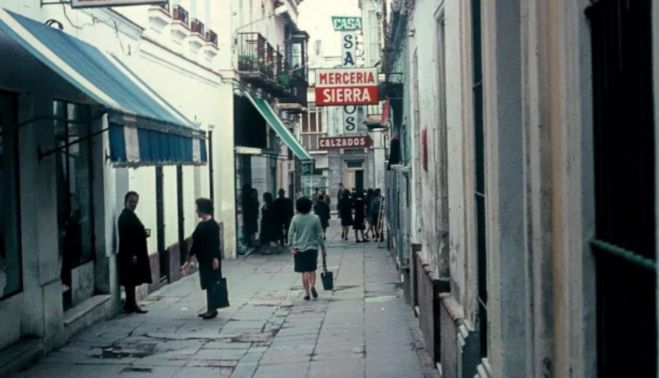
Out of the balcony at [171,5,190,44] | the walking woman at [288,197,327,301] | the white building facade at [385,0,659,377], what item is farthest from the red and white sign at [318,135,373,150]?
the white building facade at [385,0,659,377]

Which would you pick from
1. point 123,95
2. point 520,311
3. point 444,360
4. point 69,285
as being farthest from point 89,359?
point 520,311

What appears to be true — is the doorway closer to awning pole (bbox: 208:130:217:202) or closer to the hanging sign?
the hanging sign

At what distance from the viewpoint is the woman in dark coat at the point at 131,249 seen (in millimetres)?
13383

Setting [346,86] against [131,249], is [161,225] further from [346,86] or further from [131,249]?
[346,86]

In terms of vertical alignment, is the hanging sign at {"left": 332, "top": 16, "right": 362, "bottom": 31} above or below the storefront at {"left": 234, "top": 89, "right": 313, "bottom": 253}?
above

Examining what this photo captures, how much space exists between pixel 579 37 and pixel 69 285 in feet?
30.6

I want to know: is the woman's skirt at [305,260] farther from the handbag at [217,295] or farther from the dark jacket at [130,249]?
the dark jacket at [130,249]

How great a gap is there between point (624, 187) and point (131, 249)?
35.4 feet

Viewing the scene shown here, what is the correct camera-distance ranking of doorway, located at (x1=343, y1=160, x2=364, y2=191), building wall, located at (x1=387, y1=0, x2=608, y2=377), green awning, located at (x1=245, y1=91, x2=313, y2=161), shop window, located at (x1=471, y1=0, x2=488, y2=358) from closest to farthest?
building wall, located at (x1=387, y1=0, x2=608, y2=377) → shop window, located at (x1=471, y1=0, x2=488, y2=358) → green awning, located at (x1=245, y1=91, x2=313, y2=161) → doorway, located at (x1=343, y1=160, x2=364, y2=191)

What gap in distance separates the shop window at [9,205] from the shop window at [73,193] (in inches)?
49.2

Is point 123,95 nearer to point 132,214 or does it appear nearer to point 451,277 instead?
point 132,214

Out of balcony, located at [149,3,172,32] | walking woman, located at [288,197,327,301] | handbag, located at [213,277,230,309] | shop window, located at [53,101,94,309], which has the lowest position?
handbag, located at [213,277,230,309]

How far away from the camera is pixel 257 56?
26234mm

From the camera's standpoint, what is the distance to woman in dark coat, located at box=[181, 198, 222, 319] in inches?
516
